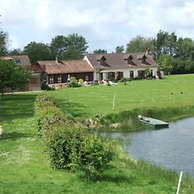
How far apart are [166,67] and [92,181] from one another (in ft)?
330

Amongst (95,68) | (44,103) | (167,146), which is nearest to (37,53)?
(95,68)

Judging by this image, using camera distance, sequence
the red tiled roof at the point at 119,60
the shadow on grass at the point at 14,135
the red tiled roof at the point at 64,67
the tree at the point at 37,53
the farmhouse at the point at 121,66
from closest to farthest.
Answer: the shadow on grass at the point at 14,135 → the red tiled roof at the point at 64,67 → the farmhouse at the point at 121,66 → the red tiled roof at the point at 119,60 → the tree at the point at 37,53

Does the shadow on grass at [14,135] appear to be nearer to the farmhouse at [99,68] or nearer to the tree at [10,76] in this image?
the tree at [10,76]

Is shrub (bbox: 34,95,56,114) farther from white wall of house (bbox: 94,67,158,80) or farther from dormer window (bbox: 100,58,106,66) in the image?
dormer window (bbox: 100,58,106,66)

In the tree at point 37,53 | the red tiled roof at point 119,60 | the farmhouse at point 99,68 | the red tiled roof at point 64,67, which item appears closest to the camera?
the red tiled roof at point 64,67

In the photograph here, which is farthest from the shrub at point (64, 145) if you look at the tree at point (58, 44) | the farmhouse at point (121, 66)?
the tree at point (58, 44)

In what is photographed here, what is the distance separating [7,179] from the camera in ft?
50.4

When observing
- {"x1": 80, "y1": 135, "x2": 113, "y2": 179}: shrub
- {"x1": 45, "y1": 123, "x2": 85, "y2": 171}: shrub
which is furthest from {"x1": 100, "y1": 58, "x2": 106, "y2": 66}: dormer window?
{"x1": 80, "y1": 135, "x2": 113, "y2": 179}: shrub

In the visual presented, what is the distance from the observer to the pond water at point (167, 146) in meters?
20.9

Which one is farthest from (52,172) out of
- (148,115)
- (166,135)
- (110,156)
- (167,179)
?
(148,115)

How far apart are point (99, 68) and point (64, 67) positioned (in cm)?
826

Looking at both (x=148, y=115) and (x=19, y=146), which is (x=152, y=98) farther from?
(x=19, y=146)

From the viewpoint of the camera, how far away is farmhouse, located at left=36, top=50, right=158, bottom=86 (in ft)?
291

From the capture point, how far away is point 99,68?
9412 centimetres
